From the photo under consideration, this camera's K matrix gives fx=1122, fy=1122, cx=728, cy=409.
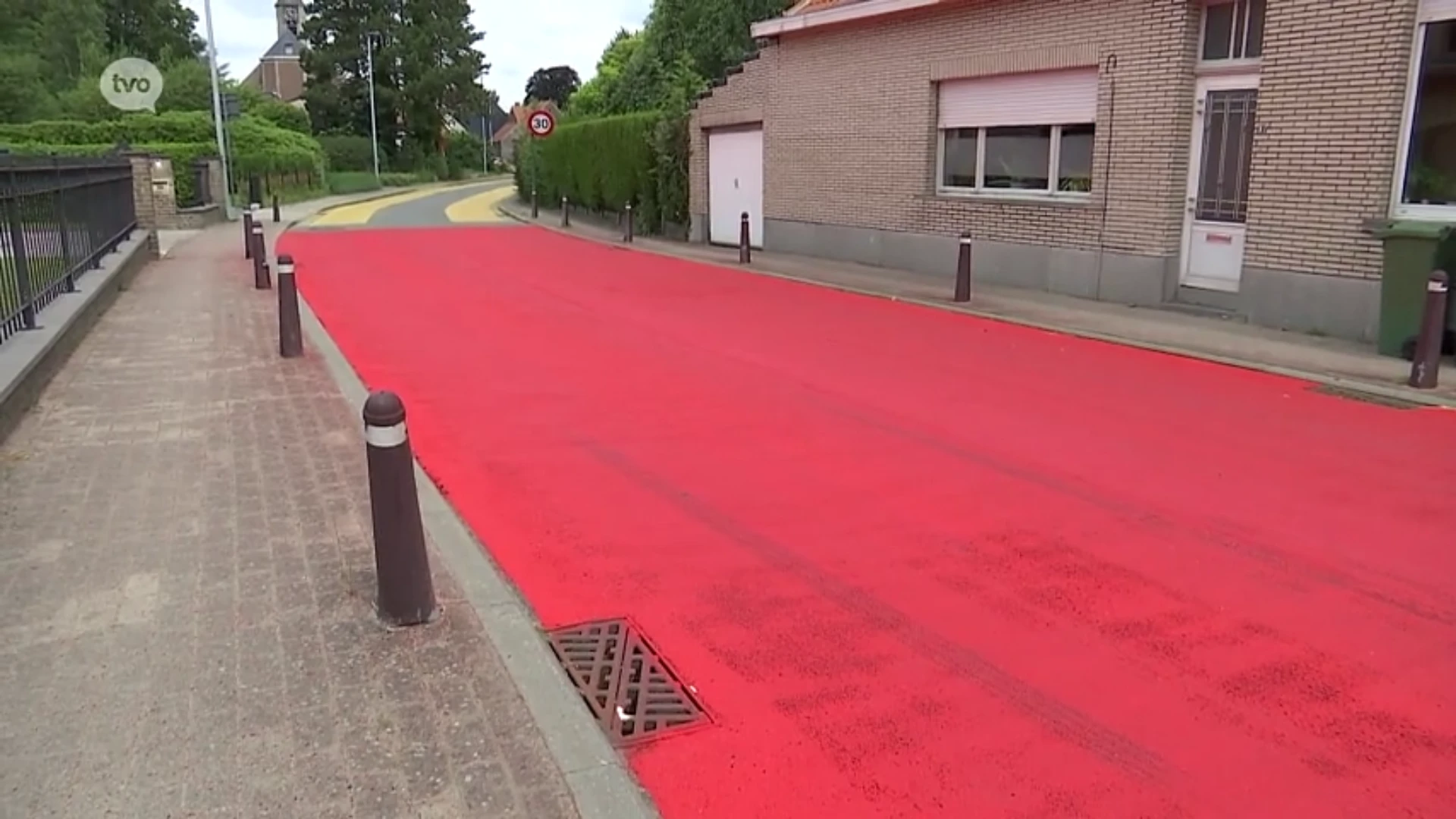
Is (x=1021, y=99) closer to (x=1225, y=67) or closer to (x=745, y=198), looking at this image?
(x=1225, y=67)

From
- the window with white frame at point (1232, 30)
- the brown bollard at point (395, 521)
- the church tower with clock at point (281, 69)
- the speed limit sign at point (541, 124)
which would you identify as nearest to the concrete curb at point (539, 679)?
the brown bollard at point (395, 521)

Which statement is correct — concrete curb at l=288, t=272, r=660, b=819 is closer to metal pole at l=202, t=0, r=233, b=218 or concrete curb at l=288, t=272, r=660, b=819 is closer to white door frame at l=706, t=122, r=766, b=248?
white door frame at l=706, t=122, r=766, b=248

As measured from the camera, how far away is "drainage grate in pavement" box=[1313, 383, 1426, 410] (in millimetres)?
8633

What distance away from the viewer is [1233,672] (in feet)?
13.7

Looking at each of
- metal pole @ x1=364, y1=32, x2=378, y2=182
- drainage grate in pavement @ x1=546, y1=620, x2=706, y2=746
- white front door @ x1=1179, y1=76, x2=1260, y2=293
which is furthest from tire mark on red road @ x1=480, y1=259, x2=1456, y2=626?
metal pole @ x1=364, y1=32, x2=378, y2=182

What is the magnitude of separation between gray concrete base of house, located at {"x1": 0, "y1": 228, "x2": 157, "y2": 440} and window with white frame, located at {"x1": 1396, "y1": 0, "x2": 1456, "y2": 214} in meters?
12.0

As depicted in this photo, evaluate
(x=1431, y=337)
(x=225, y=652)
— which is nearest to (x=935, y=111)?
(x=1431, y=337)

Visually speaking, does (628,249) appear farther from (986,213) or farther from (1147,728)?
(1147,728)

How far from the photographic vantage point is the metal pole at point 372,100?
6856 cm

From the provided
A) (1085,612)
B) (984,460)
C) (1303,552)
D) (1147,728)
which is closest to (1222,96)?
(984,460)

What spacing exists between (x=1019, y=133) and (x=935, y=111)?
1.71 metres

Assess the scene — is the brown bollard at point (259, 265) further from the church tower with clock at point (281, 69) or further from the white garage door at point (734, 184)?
the church tower with clock at point (281, 69)

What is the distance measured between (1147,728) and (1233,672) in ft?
2.02

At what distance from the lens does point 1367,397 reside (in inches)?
353
